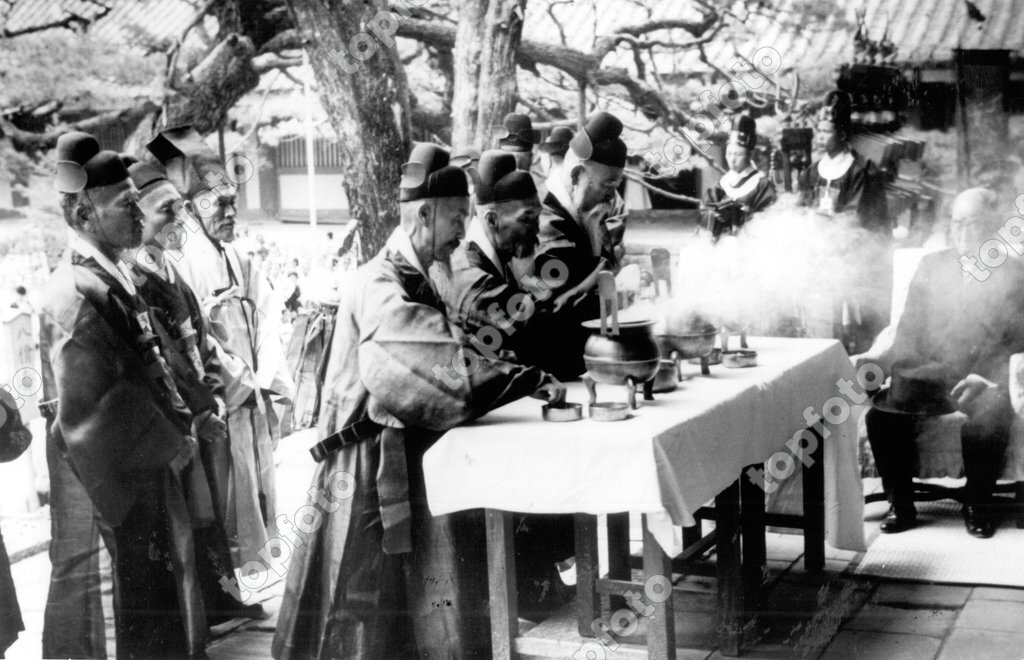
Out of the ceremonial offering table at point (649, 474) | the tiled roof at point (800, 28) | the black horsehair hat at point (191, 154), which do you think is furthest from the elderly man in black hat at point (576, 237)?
the black horsehair hat at point (191, 154)

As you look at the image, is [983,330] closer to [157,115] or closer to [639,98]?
[639,98]

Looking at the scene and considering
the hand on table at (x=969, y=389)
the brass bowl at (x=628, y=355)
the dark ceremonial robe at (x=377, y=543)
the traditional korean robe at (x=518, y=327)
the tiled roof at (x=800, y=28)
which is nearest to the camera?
the brass bowl at (x=628, y=355)

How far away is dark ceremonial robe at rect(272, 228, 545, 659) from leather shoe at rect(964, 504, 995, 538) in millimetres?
2786

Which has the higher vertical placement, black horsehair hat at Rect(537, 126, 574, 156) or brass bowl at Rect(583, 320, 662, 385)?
black horsehair hat at Rect(537, 126, 574, 156)

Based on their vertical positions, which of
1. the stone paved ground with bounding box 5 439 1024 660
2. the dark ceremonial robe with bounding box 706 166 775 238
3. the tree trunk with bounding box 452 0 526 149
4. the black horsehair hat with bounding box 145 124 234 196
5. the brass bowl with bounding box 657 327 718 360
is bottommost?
the stone paved ground with bounding box 5 439 1024 660

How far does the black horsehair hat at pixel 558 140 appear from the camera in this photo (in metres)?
5.71

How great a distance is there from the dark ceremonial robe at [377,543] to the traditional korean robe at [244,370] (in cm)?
103

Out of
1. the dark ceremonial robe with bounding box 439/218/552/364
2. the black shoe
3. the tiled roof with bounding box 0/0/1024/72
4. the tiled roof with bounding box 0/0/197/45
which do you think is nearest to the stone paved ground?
the black shoe

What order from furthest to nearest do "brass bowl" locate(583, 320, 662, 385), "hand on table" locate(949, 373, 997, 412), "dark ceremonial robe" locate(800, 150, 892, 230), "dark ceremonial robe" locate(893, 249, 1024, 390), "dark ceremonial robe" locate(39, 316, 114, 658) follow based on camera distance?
1. "dark ceremonial robe" locate(800, 150, 892, 230)
2. "hand on table" locate(949, 373, 997, 412)
3. "dark ceremonial robe" locate(893, 249, 1024, 390)
4. "dark ceremonial robe" locate(39, 316, 114, 658)
5. "brass bowl" locate(583, 320, 662, 385)

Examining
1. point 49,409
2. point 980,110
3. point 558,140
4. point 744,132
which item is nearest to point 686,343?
point 558,140

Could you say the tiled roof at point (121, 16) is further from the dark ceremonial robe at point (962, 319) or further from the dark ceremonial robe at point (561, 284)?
the dark ceremonial robe at point (962, 319)

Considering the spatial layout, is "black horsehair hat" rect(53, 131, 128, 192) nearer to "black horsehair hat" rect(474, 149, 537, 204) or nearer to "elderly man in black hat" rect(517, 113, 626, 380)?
"black horsehair hat" rect(474, 149, 537, 204)

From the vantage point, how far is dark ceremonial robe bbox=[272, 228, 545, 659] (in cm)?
413

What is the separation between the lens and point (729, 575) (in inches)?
178
